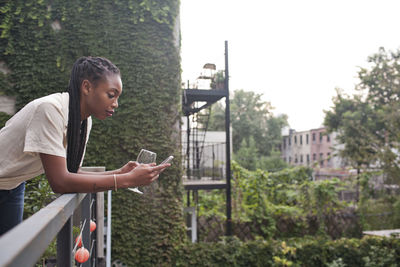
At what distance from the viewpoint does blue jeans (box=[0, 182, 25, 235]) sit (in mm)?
1511

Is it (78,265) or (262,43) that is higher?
(262,43)

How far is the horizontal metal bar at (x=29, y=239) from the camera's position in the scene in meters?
0.46

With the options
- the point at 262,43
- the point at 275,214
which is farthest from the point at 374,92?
the point at 262,43

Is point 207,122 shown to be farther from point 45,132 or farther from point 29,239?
point 29,239

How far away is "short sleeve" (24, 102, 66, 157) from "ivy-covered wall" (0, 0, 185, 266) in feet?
16.0

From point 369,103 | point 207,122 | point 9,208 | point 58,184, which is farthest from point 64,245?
point 369,103

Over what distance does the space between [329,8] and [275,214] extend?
851 centimetres

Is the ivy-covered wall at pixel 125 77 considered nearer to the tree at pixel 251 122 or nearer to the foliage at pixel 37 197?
the foliage at pixel 37 197

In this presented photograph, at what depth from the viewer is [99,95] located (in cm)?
151

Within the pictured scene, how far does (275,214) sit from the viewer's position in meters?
9.34

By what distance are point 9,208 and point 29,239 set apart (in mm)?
1216

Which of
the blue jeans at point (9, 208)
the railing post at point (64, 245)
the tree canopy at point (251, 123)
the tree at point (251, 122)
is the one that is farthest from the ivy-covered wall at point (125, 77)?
the tree at point (251, 122)

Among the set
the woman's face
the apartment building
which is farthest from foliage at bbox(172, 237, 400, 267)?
the apartment building

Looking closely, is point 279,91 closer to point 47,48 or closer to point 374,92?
point 374,92
